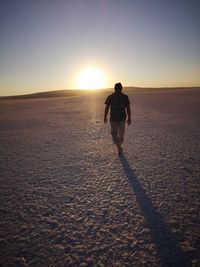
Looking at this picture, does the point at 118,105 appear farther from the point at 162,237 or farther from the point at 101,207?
the point at 162,237

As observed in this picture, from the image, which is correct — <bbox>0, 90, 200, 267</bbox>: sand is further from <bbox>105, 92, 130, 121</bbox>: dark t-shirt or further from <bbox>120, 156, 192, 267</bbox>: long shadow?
<bbox>105, 92, 130, 121</bbox>: dark t-shirt

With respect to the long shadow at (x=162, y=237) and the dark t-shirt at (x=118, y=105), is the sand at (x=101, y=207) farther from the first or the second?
the dark t-shirt at (x=118, y=105)

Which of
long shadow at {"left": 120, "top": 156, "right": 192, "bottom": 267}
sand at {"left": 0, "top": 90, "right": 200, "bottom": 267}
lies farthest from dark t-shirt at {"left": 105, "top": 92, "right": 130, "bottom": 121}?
long shadow at {"left": 120, "top": 156, "right": 192, "bottom": 267}

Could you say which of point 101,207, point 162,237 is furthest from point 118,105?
point 162,237

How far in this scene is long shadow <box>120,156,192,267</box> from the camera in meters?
2.48

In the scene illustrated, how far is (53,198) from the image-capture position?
13.2 ft

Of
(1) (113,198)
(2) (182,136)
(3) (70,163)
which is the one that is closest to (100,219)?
(1) (113,198)

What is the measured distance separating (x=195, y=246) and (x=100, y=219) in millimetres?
1371

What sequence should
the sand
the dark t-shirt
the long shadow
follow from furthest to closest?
the dark t-shirt → the sand → the long shadow

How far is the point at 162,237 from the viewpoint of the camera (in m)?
2.87

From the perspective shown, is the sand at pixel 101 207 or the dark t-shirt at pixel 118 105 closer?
the sand at pixel 101 207

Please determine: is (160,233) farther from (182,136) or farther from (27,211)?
(182,136)

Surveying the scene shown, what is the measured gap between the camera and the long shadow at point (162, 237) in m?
2.48

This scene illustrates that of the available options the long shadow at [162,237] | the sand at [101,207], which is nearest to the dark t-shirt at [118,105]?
the sand at [101,207]
